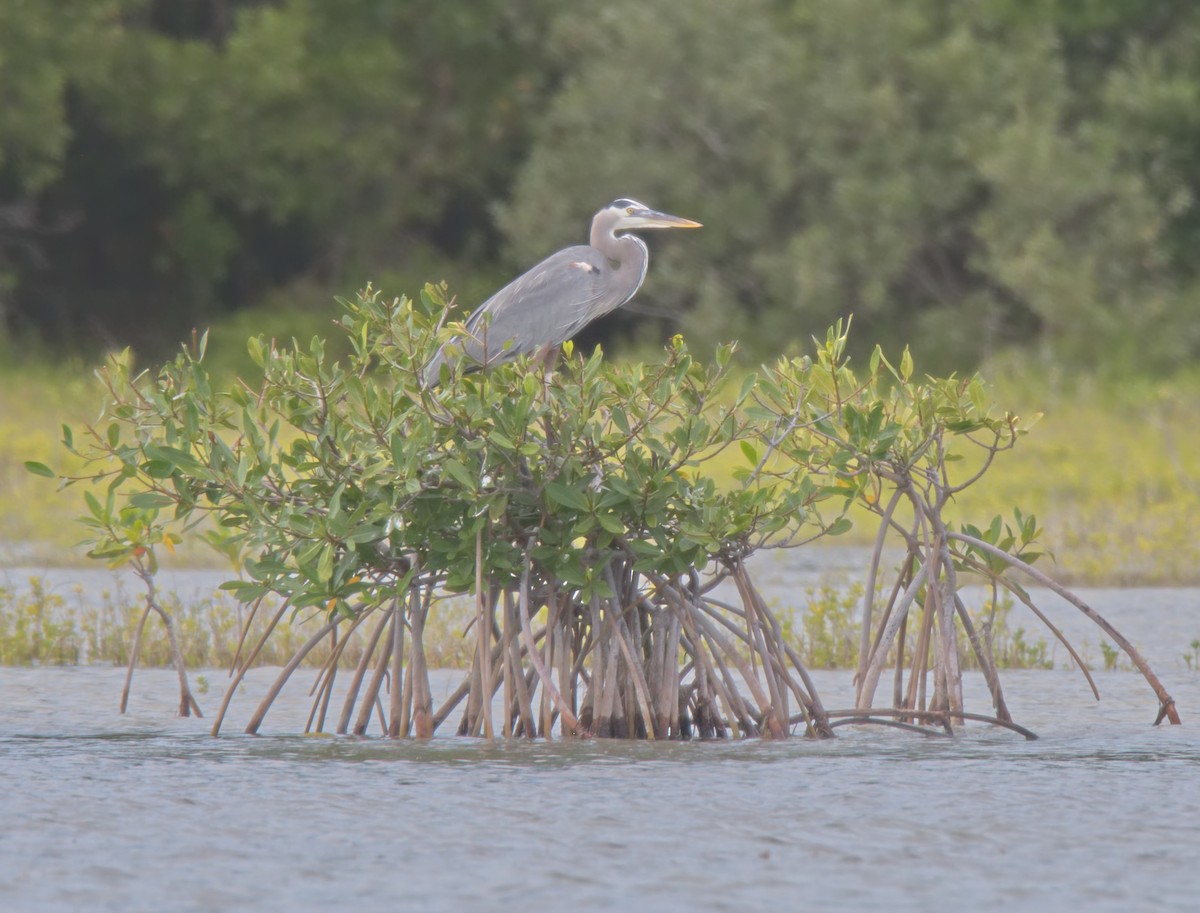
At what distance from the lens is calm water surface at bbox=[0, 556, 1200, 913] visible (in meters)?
4.98

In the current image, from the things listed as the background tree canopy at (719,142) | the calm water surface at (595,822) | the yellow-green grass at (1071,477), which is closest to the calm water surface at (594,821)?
the calm water surface at (595,822)

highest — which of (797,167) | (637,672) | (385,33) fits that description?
(385,33)

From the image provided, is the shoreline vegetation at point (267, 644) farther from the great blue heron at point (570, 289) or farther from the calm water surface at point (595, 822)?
the calm water surface at point (595, 822)

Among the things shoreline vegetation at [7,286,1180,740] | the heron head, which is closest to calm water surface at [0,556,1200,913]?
shoreline vegetation at [7,286,1180,740]

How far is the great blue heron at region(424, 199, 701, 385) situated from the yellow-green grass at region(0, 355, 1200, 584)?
14.7ft

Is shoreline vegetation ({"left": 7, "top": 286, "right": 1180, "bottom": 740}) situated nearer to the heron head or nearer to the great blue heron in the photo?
the great blue heron

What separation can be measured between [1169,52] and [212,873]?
65.8ft

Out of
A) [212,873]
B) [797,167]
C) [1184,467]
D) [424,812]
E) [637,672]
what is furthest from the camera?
[797,167]

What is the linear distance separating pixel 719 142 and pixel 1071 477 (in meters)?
9.13

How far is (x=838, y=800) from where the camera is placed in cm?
601

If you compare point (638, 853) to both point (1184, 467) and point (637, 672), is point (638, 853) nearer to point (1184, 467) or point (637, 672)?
point (637, 672)

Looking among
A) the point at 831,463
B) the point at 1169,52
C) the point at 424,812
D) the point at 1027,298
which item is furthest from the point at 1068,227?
the point at 424,812

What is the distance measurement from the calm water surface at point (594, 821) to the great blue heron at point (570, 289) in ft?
6.83

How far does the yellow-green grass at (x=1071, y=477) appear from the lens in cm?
1295
